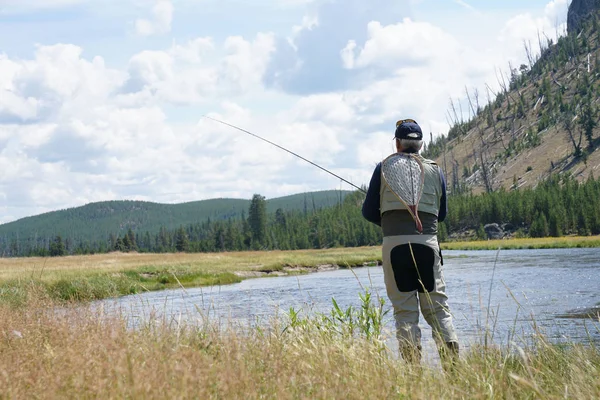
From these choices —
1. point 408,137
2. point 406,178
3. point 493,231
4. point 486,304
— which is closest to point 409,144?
point 408,137

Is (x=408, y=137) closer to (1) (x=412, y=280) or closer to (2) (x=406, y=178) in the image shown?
(2) (x=406, y=178)

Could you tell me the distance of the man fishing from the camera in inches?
235

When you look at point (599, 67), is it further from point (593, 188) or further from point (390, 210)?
point (390, 210)

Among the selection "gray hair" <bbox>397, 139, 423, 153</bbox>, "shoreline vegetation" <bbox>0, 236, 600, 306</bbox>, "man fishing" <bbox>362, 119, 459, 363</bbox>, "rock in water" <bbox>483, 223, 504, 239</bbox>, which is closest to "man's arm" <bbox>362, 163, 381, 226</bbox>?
"man fishing" <bbox>362, 119, 459, 363</bbox>

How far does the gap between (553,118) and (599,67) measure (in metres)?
18.7

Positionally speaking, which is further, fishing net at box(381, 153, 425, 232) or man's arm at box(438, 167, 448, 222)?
man's arm at box(438, 167, 448, 222)

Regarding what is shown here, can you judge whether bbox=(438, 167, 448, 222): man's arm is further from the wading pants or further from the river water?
the river water

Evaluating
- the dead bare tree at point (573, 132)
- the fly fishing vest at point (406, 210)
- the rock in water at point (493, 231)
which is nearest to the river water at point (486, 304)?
the fly fishing vest at point (406, 210)

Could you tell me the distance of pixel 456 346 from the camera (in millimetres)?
6117

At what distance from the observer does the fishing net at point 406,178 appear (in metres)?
6.06

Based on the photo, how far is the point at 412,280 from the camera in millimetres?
6016

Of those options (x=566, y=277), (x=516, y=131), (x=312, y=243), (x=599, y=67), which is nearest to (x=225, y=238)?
(x=312, y=243)

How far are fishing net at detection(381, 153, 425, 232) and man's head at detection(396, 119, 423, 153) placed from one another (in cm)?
16

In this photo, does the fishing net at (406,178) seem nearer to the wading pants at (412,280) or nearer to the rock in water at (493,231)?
the wading pants at (412,280)
